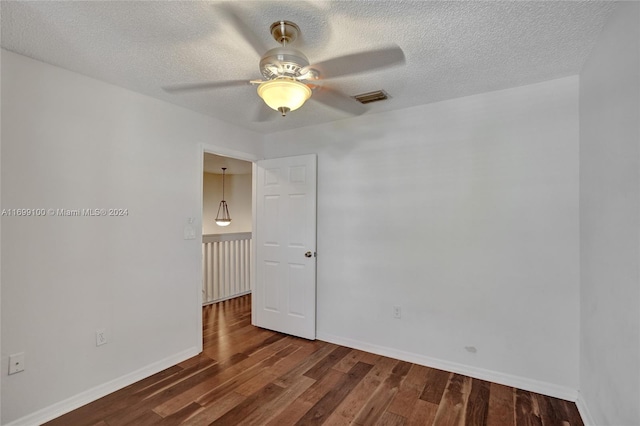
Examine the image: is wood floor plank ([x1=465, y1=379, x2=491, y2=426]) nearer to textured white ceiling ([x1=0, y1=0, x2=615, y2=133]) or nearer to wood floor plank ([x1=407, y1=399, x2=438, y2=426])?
wood floor plank ([x1=407, y1=399, x2=438, y2=426])

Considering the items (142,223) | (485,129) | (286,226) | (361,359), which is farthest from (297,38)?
(361,359)

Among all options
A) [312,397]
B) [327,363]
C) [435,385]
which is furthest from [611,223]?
[327,363]

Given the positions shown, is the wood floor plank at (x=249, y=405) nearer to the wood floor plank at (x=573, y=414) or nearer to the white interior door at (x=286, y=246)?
the white interior door at (x=286, y=246)

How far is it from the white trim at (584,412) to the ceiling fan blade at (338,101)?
2921 mm

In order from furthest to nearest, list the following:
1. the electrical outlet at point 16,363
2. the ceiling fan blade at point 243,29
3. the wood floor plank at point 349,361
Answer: the wood floor plank at point 349,361 < the electrical outlet at point 16,363 < the ceiling fan blade at point 243,29

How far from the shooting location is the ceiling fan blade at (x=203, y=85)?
235 centimetres

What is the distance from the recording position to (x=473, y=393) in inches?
94.7

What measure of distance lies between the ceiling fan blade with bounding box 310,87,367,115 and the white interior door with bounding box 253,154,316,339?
0.69m

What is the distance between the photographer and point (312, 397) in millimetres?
2371

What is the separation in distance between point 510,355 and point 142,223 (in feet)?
11.0

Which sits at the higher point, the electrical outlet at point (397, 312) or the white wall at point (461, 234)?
the white wall at point (461, 234)

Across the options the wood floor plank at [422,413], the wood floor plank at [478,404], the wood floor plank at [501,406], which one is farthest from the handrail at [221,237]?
the wood floor plank at [501,406]

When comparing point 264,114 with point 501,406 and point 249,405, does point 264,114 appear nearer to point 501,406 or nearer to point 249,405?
point 249,405

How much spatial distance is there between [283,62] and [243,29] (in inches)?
13.2
